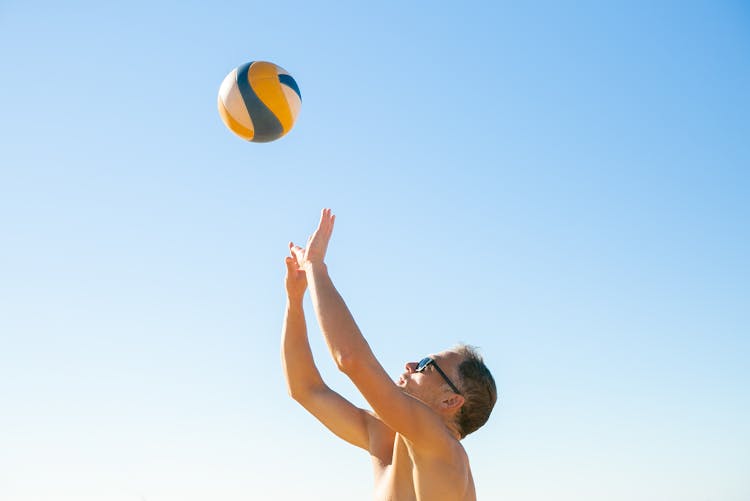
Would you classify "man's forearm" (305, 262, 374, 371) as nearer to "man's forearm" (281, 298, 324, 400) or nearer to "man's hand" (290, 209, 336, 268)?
"man's hand" (290, 209, 336, 268)

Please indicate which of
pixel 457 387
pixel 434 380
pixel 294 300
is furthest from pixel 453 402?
pixel 294 300

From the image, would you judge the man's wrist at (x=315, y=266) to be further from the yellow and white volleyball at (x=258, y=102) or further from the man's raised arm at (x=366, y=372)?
the yellow and white volleyball at (x=258, y=102)

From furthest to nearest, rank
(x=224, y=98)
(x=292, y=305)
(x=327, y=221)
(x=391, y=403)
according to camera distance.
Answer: (x=224, y=98), (x=292, y=305), (x=327, y=221), (x=391, y=403)

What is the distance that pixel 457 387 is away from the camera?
5.70 meters

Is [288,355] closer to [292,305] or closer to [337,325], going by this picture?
[292,305]

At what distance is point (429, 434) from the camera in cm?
489

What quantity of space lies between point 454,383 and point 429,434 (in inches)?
34.5

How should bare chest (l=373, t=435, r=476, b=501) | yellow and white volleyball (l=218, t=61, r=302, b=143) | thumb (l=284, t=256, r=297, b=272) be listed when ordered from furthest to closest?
yellow and white volleyball (l=218, t=61, r=302, b=143) → thumb (l=284, t=256, r=297, b=272) → bare chest (l=373, t=435, r=476, b=501)

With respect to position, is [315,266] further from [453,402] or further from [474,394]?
[474,394]

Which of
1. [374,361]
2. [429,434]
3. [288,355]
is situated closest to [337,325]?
[374,361]

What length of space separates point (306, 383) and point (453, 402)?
1456 mm

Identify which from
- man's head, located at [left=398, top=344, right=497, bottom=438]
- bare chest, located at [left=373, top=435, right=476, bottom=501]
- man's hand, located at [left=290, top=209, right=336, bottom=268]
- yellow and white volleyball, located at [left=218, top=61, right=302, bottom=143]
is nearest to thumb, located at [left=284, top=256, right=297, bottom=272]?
man's hand, located at [left=290, top=209, right=336, bottom=268]

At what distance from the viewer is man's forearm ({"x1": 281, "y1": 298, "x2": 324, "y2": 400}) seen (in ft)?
21.3

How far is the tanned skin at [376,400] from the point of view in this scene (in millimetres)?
4793
